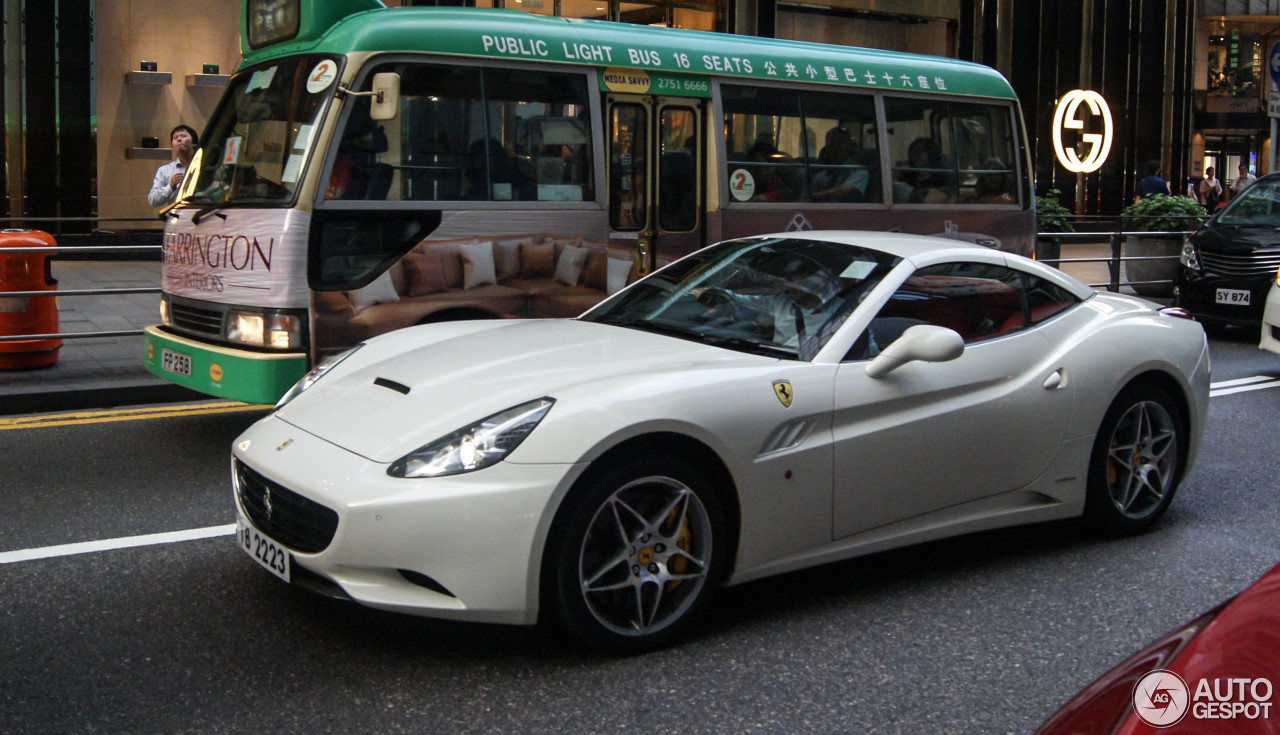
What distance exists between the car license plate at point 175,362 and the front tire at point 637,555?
3890 millimetres

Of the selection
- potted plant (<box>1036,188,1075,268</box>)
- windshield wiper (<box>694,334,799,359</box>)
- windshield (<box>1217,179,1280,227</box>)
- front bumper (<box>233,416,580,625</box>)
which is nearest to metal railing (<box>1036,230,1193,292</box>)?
potted plant (<box>1036,188,1075,268</box>)

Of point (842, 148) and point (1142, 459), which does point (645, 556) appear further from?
point (842, 148)

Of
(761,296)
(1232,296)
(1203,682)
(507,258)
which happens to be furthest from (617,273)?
(1232,296)

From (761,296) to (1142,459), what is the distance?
6.02ft

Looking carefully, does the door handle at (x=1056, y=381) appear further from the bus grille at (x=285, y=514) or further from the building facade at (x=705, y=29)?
the building facade at (x=705, y=29)

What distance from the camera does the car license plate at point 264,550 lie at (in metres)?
3.56

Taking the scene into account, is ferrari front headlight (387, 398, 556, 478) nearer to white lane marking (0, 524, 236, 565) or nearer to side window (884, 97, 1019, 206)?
white lane marking (0, 524, 236, 565)

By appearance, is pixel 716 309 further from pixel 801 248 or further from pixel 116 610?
→ pixel 116 610

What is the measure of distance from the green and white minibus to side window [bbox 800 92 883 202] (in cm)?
2

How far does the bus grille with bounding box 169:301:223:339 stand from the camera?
21.5ft

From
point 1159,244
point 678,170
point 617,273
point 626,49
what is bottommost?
point 617,273

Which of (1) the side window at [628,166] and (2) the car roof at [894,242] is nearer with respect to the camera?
(2) the car roof at [894,242]

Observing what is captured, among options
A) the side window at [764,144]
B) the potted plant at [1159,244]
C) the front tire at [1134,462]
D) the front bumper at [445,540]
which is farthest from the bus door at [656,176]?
the potted plant at [1159,244]

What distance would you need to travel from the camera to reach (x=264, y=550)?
145 inches
